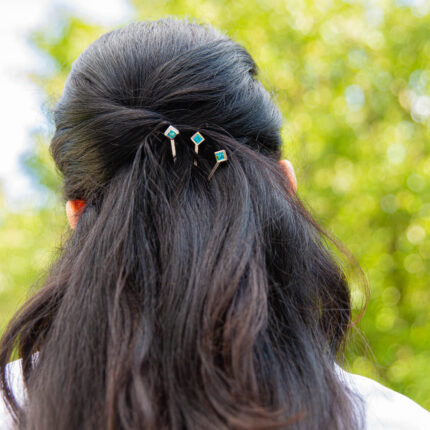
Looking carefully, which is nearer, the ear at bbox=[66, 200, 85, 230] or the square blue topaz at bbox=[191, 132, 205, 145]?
the square blue topaz at bbox=[191, 132, 205, 145]

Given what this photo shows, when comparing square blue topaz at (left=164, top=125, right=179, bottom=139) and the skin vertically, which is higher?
square blue topaz at (left=164, top=125, right=179, bottom=139)

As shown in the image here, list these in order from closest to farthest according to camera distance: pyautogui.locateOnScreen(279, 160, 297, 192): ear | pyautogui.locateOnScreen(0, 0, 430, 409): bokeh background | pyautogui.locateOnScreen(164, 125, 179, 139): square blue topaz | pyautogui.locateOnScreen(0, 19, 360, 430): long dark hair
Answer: pyautogui.locateOnScreen(0, 19, 360, 430): long dark hair → pyautogui.locateOnScreen(164, 125, 179, 139): square blue topaz → pyautogui.locateOnScreen(279, 160, 297, 192): ear → pyautogui.locateOnScreen(0, 0, 430, 409): bokeh background

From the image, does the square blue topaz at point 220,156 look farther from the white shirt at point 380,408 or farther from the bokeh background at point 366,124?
the bokeh background at point 366,124

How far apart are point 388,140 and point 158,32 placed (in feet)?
8.49

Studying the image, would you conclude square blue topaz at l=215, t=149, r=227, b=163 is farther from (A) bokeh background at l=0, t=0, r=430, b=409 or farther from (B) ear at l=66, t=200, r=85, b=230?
(A) bokeh background at l=0, t=0, r=430, b=409

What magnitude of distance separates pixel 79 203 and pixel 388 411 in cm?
85

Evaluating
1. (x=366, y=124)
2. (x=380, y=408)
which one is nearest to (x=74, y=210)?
(x=380, y=408)

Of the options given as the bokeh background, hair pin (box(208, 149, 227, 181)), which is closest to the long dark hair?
hair pin (box(208, 149, 227, 181))

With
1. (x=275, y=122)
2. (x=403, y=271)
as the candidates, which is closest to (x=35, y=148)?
(x=403, y=271)

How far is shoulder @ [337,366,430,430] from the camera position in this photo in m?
0.99

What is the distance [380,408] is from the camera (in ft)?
3.33

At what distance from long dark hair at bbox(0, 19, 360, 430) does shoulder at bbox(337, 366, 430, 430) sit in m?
0.09

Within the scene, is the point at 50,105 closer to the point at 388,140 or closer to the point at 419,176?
the point at 419,176

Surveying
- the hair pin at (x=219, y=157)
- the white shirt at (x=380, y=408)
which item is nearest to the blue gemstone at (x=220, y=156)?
the hair pin at (x=219, y=157)
